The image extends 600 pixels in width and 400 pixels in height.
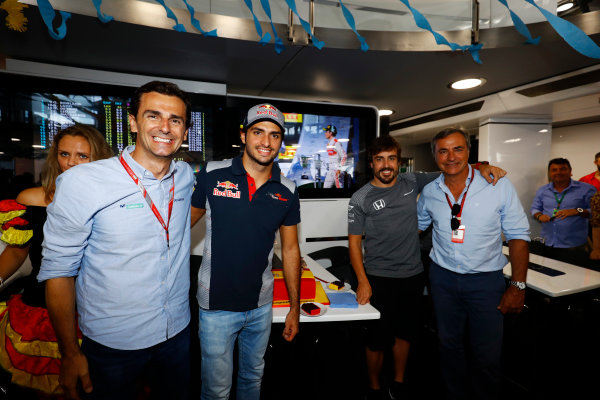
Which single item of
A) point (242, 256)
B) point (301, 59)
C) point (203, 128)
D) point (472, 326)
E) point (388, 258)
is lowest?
point (472, 326)

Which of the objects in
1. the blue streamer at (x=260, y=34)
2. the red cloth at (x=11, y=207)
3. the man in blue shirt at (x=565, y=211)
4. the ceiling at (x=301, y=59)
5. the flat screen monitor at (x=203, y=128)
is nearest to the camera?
the red cloth at (x=11, y=207)

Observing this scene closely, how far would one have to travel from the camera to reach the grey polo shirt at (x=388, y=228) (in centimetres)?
210

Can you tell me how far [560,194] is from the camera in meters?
4.03

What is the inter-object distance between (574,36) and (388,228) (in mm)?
1486

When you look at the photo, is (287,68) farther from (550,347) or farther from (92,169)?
(550,347)

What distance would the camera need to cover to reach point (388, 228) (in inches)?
83.0

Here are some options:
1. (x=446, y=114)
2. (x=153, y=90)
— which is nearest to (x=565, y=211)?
(x=446, y=114)

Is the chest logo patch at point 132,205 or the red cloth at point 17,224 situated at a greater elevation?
the chest logo patch at point 132,205

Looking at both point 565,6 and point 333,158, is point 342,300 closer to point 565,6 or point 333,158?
point 333,158

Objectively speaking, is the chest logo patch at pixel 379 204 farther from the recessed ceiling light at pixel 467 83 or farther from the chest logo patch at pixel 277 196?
the recessed ceiling light at pixel 467 83

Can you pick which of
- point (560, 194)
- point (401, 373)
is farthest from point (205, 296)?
point (560, 194)

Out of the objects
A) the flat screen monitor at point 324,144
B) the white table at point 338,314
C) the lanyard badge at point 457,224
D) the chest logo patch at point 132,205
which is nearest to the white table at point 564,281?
the lanyard badge at point 457,224

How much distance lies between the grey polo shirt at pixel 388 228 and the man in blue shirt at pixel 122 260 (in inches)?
53.5

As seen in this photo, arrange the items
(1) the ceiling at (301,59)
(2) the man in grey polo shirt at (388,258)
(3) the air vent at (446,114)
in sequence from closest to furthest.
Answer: (2) the man in grey polo shirt at (388,258) < (1) the ceiling at (301,59) < (3) the air vent at (446,114)
